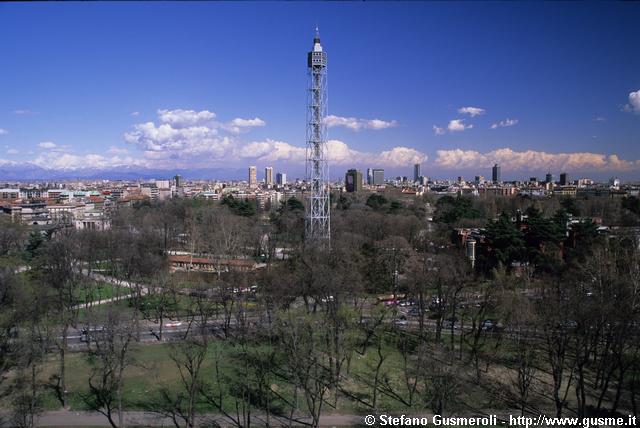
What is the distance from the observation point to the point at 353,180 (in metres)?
78.1

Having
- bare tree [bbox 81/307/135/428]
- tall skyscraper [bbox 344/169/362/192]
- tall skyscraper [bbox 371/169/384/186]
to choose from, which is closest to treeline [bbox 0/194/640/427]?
bare tree [bbox 81/307/135/428]

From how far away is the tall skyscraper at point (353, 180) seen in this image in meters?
77.2

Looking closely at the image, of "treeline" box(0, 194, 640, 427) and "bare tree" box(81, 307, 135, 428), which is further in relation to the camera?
"treeline" box(0, 194, 640, 427)

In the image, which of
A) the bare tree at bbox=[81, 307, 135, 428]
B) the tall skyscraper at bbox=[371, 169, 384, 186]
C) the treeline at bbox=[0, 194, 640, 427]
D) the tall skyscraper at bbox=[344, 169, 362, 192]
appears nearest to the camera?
the bare tree at bbox=[81, 307, 135, 428]

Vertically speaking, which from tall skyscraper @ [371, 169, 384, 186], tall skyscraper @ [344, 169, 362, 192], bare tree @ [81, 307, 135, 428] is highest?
tall skyscraper @ [371, 169, 384, 186]

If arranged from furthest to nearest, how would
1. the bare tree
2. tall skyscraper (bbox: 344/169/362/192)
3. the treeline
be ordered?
tall skyscraper (bbox: 344/169/362/192)
the treeline
the bare tree

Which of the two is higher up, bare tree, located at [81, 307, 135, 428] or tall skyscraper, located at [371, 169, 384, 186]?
tall skyscraper, located at [371, 169, 384, 186]

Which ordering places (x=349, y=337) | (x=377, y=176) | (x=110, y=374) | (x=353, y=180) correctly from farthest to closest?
1. (x=377, y=176)
2. (x=353, y=180)
3. (x=349, y=337)
4. (x=110, y=374)

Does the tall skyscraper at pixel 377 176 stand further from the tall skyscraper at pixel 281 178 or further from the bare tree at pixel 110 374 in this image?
the bare tree at pixel 110 374

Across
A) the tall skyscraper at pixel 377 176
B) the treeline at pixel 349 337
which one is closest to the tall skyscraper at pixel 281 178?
the tall skyscraper at pixel 377 176

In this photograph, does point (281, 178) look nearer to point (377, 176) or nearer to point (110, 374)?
point (377, 176)

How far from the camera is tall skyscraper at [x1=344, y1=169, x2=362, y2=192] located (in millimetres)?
77250

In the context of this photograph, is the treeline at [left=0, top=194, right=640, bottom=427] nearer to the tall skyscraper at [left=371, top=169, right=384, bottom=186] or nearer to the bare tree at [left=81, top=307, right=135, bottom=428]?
the bare tree at [left=81, top=307, right=135, bottom=428]

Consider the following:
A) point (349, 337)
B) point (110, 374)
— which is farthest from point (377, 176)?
point (110, 374)
